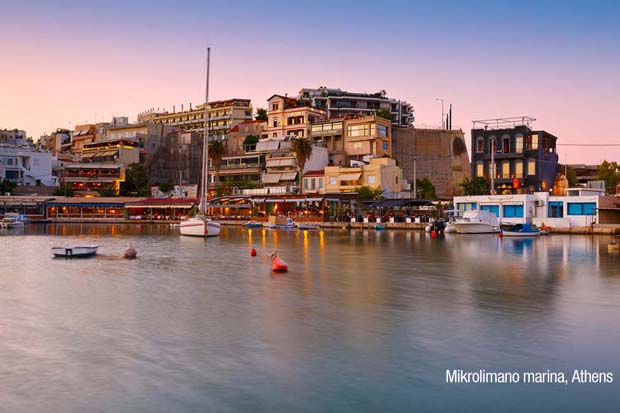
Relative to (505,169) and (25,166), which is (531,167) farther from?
(25,166)

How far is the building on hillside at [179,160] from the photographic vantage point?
126231mm

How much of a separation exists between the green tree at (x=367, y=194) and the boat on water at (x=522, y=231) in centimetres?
2555

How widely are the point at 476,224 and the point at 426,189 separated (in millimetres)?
29439

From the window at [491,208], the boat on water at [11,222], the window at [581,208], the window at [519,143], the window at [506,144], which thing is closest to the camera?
the window at [581,208]

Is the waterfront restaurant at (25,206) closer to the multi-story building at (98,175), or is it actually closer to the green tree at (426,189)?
the multi-story building at (98,175)

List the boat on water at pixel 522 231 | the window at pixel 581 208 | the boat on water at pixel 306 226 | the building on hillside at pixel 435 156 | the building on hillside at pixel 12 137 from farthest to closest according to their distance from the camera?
the building on hillside at pixel 12 137
the building on hillside at pixel 435 156
the boat on water at pixel 306 226
the window at pixel 581 208
the boat on water at pixel 522 231

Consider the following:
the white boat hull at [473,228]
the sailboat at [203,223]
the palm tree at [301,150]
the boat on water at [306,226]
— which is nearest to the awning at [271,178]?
the palm tree at [301,150]

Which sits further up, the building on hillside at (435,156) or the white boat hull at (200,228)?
the building on hillside at (435,156)

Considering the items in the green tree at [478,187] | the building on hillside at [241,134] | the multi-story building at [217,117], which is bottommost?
the green tree at [478,187]

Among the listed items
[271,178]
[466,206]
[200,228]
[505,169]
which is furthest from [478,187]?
[200,228]

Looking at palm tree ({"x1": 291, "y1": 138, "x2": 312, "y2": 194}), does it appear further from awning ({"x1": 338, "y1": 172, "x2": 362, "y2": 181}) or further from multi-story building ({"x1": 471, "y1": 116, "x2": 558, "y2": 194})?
multi-story building ({"x1": 471, "y1": 116, "x2": 558, "y2": 194})

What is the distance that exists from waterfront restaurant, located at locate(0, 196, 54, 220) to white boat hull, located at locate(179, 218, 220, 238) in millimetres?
→ 59575

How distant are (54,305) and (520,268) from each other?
2470 centimetres

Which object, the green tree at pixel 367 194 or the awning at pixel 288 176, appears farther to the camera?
the awning at pixel 288 176
